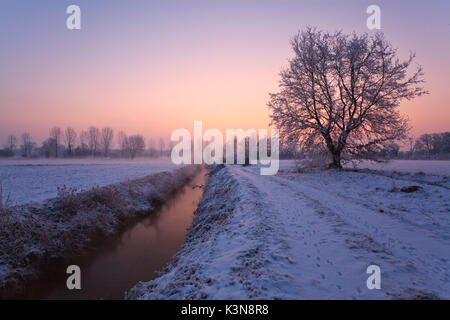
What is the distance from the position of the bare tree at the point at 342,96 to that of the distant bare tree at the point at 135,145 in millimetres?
103434

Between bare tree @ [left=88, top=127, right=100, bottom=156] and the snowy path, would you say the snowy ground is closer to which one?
the snowy path

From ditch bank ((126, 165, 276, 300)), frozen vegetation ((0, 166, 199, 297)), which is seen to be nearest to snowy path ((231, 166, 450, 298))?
ditch bank ((126, 165, 276, 300))

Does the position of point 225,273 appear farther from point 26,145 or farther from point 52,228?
point 26,145

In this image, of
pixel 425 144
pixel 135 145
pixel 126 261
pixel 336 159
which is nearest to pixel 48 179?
pixel 126 261

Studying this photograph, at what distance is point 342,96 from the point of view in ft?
63.3

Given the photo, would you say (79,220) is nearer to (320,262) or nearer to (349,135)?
(320,262)

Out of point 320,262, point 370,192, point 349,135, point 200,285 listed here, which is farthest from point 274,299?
point 349,135

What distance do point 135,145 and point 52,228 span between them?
10981cm

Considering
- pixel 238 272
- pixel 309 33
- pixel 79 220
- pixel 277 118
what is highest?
pixel 309 33

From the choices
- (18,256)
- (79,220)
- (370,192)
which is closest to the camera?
(18,256)

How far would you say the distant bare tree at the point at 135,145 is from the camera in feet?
356

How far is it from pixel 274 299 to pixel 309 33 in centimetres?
2263

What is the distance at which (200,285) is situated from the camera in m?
3.87

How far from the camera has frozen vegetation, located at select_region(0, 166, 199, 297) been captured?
6.50m
